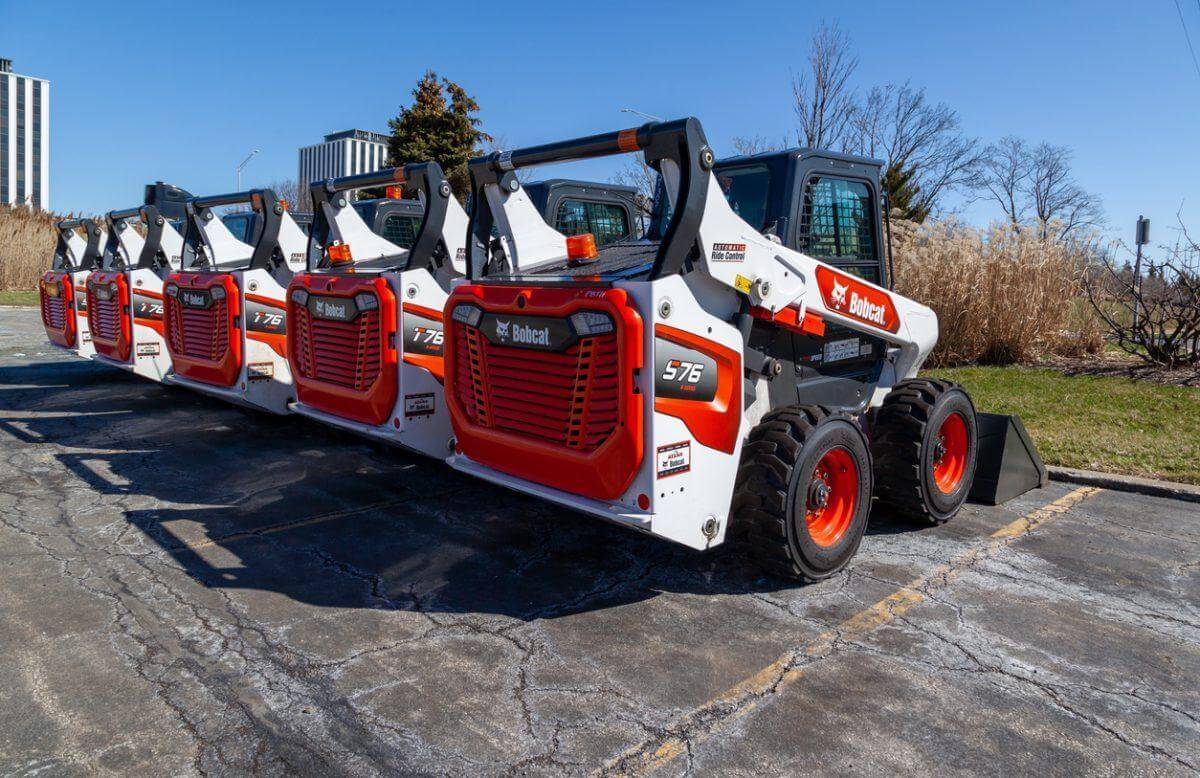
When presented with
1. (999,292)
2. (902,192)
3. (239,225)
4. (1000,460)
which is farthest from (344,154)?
(1000,460)

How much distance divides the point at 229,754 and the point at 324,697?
451 mm

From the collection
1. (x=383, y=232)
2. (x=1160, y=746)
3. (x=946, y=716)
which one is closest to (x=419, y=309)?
(x=383, y=232)

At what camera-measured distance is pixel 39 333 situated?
56.3ft

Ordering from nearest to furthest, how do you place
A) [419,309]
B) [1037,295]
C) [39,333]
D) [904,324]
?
[904,324] → [419,309] → [1037,295] → [39,333]

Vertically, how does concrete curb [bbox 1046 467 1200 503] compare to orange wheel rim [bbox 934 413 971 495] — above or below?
below

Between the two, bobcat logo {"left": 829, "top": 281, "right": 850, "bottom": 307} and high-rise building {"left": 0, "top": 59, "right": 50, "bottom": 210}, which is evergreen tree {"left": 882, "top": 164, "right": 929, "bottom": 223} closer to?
bobcat logo {"left": 829, "top": 281, "right": 850, "bottom": 307}

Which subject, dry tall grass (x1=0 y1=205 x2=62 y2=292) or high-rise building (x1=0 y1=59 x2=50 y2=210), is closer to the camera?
dry tall grass (x1=0 y1=205 x2=62 y2=292)

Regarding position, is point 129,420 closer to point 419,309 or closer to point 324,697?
point 419,309

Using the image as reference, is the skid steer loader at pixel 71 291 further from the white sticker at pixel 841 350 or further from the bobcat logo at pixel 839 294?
the bobcat logo at pixel 839 294

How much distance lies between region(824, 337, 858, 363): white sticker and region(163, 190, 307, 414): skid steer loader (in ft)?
17.7

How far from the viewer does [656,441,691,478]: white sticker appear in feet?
12.7

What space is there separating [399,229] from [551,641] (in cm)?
627

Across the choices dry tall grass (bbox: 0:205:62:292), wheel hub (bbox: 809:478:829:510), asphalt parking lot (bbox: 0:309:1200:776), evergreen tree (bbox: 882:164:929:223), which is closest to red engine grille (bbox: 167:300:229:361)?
asphalt parking lot (bbox: 0:309:1200:776)

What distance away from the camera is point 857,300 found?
5.09 meters
